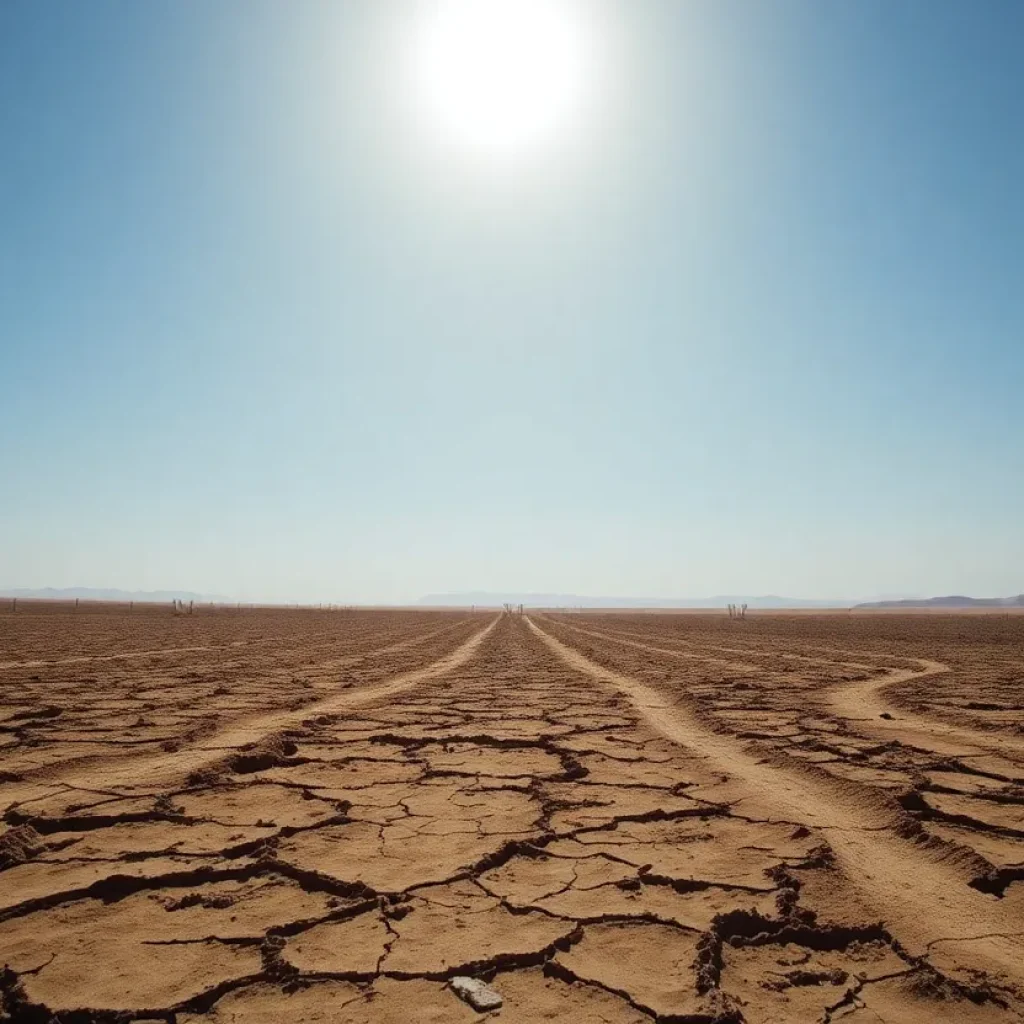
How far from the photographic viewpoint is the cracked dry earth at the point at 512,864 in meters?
1.52

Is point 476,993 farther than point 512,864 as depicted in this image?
No

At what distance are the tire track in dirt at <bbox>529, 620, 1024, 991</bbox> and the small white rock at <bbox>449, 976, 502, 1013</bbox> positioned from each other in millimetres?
1088

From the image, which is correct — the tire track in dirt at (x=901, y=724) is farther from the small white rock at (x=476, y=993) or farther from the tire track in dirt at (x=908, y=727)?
the small white rock at (x=476, y=993)

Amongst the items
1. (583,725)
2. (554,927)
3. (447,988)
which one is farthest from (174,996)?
(583,725)

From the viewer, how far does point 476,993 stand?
4.93ft

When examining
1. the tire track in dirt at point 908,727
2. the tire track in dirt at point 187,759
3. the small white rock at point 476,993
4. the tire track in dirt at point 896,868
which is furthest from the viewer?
the tire track in dirt at point 908,727

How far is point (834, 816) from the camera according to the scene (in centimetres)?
270

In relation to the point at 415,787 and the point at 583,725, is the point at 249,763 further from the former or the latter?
the point at 583,725

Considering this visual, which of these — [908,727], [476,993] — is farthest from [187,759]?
[908,727]

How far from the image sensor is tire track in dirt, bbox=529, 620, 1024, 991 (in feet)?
5.58

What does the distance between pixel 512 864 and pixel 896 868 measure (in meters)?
1.32

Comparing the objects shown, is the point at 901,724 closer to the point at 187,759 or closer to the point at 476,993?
the point at 476,993

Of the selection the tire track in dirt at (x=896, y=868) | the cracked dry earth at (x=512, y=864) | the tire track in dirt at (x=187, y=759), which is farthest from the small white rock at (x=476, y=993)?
the tire track in dirt at (x=187, y=759)

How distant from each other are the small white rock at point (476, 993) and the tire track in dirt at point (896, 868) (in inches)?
42.8
